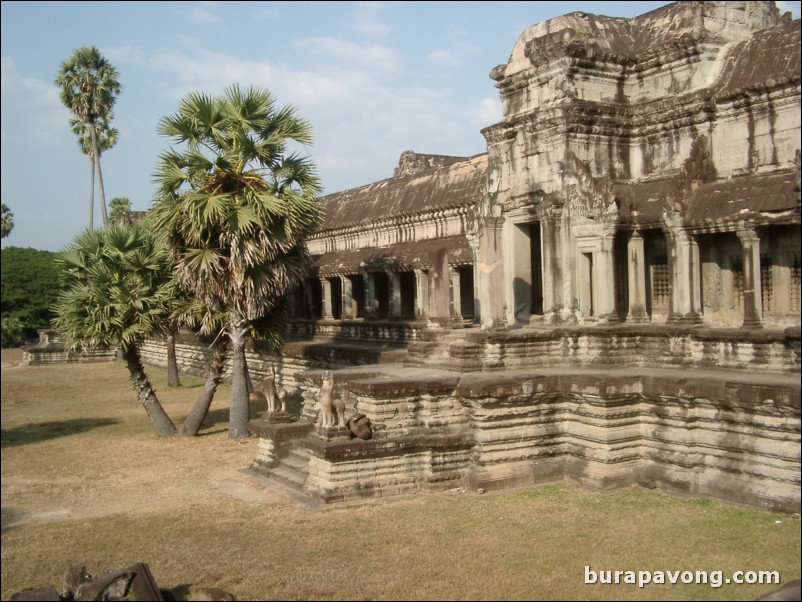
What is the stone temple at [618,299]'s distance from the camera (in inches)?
399

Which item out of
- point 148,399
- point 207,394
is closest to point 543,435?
point 207,394

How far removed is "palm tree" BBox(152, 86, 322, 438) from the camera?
→ 13.8m

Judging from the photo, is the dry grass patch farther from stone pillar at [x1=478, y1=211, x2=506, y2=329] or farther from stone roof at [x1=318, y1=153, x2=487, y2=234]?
stone roof at [x1=318, y1=153, x2=487, y2=234]

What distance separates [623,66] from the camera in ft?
44.2

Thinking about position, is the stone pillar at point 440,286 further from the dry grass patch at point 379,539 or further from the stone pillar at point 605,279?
the dry grass patch at point 379,539

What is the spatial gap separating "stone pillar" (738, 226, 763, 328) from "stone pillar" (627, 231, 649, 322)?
6.30 feet

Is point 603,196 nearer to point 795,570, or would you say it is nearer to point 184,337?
point 795,570

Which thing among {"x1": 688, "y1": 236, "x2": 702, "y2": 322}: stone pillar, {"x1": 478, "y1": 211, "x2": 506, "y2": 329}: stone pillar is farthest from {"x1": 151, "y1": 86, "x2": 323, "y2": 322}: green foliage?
{"x1": 688, "y1": 236, "x2": 702, "y2": 322}: stone pillar

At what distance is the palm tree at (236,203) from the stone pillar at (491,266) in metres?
3.48

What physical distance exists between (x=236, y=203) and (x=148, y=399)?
4.99 meters

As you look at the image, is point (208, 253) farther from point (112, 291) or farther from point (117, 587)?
point (117, 587)

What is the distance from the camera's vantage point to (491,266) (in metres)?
12.7

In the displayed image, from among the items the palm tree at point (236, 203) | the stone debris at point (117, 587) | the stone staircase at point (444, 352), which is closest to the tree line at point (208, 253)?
the palm tree at point (236, 203)

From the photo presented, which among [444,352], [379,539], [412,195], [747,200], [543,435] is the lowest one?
[379,539]
